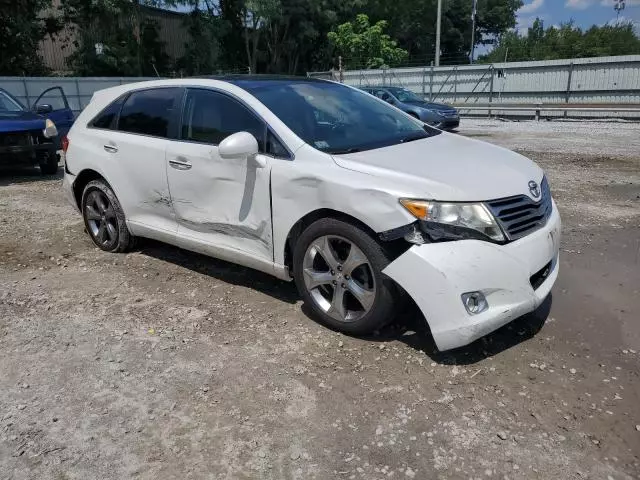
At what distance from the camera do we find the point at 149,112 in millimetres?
4652

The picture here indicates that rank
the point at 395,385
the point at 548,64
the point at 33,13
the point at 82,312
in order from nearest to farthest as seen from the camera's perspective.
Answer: the point at 395,385 < the point at 82,312 < the point at 548,64 < the point at 33,13

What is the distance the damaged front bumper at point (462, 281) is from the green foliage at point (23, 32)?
2790cm

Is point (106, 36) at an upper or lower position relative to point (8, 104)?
upper

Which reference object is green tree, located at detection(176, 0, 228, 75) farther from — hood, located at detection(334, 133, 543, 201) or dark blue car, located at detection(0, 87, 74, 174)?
hood, located at detection(334, 133, 543, 201)

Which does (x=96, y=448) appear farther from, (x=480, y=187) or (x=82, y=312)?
(x=480, y=187)

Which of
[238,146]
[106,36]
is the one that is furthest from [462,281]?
[106,36]

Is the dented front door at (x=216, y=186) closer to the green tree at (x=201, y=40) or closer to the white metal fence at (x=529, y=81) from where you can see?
the white metal fence at (x=529, y=81)

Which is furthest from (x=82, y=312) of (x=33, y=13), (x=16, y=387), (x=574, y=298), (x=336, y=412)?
(x=33, y=13)

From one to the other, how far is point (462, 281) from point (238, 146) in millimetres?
1662

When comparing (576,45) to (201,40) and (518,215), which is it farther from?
(518,215)

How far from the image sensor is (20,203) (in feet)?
25.3

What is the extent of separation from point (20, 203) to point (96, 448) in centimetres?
618

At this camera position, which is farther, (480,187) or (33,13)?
(33,13)


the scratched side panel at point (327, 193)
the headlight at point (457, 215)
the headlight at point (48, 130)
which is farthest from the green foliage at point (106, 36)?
the headlight at point (457, 215)
